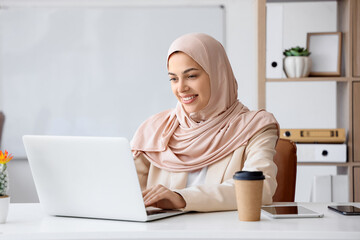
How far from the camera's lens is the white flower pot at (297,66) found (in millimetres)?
2996

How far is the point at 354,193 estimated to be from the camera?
2.98 meters

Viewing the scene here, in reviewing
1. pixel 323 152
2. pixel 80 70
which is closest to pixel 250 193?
pixel 323 152

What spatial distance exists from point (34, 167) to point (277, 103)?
294 centimetres

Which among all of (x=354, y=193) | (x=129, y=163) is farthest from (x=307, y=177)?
(x=129, y=163)

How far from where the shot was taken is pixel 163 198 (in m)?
1.32

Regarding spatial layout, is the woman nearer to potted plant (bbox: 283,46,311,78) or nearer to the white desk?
the white desk

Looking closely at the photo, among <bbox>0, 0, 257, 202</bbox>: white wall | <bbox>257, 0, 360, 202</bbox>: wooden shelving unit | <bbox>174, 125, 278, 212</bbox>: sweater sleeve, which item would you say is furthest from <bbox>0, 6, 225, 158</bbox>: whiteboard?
<bbox>174, 125, 278, 212</bbox>: sweater sleeve

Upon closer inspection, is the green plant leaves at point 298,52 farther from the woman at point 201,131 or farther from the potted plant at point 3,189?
the potted plant at point 3,189

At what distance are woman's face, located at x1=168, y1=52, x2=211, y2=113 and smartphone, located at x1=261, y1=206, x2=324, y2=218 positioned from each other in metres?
0.54

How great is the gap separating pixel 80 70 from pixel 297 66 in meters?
1.77

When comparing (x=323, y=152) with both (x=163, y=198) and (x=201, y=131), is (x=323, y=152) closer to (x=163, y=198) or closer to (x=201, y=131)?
(x=201, y=131)

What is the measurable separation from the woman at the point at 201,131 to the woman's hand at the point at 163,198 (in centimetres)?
31

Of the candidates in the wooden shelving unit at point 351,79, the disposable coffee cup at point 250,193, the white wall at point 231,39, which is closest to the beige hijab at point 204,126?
the disposable coffee cup at point 250,193

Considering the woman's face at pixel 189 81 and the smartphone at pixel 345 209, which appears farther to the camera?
the woman's face at pixel 189 81
